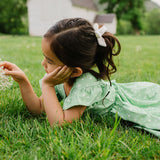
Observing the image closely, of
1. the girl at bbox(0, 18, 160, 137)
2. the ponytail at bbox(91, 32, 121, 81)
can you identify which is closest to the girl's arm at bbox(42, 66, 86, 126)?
the girl at bbox(0, 18, 160, 137)

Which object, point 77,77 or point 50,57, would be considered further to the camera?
point 77,77

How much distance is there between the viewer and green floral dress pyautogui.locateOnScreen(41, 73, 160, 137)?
1.67 m

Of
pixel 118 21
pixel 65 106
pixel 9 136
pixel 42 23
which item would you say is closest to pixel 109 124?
pixel 65 106

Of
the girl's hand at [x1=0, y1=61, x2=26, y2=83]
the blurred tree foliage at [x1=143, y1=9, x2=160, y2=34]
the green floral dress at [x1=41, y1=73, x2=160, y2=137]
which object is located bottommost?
the blurred tree foliage at [x1=143, y1=9, x2=160, y2=34]

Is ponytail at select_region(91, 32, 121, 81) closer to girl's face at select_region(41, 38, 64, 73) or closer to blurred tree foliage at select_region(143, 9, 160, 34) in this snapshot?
girl's face at select_region(41, 38, 64, 73)

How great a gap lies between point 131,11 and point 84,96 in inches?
1342

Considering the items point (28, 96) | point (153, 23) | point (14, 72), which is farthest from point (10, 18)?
point (14, 72)

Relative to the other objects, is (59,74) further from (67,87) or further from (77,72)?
(67,87)

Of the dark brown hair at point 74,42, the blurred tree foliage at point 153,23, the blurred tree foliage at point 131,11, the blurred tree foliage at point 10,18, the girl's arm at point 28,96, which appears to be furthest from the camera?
the blurred tree foliage at point 153,23

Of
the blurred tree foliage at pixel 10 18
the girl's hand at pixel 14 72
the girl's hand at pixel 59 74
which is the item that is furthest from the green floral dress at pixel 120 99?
the blurred tree foliage at pixel 10 18

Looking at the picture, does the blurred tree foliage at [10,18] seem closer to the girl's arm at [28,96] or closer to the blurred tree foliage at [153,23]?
the blurred tree foliage at [153,23]

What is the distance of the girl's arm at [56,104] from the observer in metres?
1.60

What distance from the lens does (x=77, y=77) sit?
5.68ft

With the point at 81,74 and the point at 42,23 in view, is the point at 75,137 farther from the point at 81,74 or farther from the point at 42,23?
the point at 42,23
